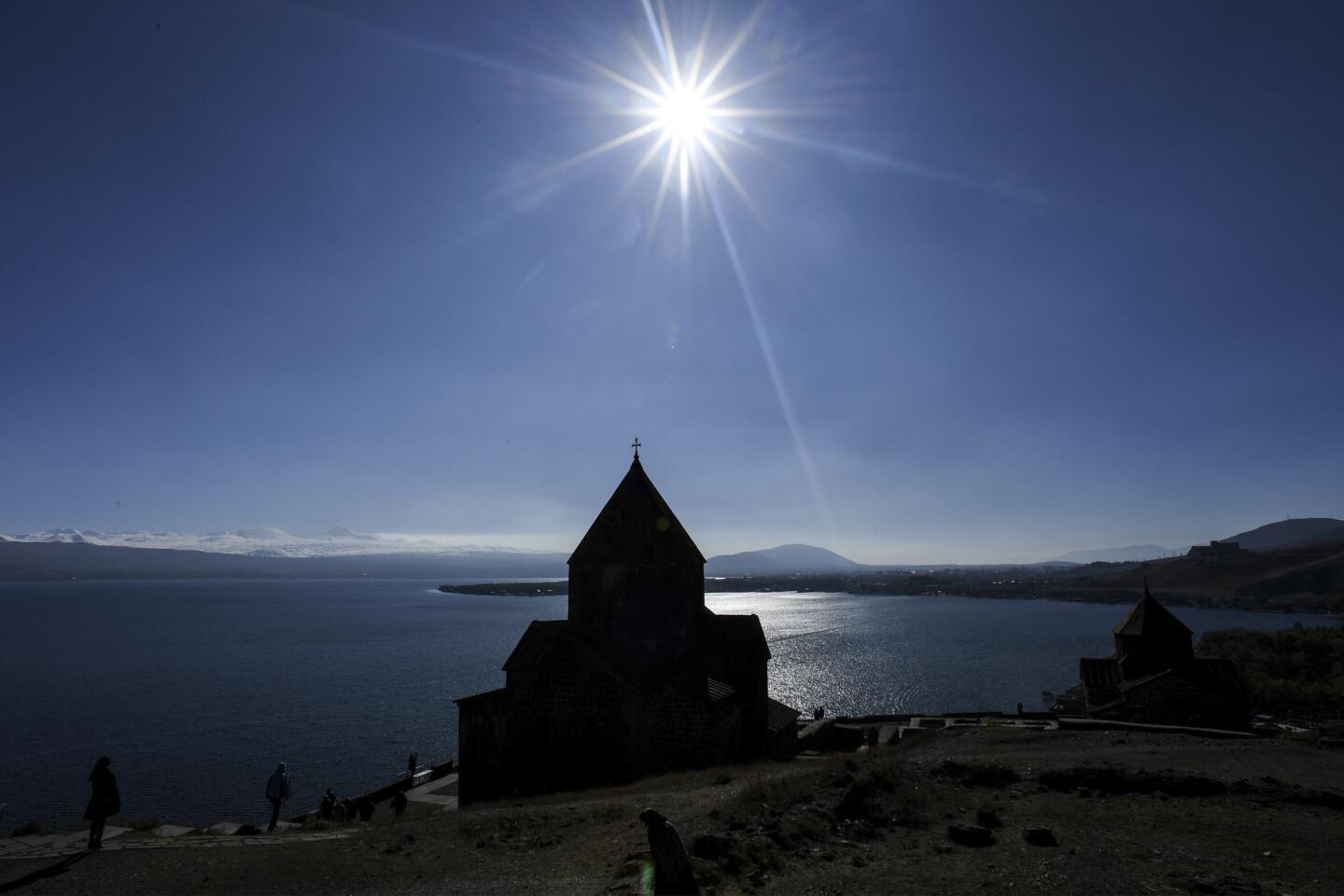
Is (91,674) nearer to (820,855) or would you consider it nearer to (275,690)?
(275,690)

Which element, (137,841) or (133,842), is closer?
(133,842)

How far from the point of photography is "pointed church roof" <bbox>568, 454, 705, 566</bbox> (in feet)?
54.6

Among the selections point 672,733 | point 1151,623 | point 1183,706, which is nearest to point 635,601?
point 672,733

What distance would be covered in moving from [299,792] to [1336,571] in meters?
170

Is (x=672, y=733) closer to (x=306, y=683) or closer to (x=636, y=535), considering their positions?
(x=636, y=535)

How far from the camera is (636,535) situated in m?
16.8

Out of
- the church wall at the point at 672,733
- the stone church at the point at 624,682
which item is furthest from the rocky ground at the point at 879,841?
the stone church at the point at 624,682

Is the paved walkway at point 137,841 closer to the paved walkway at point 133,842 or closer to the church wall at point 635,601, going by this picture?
the paved walkway at point 133,842

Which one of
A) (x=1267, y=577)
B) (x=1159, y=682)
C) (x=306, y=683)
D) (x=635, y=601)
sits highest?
(x=635, y=601)

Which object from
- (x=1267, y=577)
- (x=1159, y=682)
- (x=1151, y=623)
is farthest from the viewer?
(x=1267, y=577)

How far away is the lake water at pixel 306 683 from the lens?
99.2 ft

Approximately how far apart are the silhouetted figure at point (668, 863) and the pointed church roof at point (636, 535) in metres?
10.4

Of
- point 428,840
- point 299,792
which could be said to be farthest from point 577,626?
point 299,792

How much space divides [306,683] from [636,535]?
47.4 meters
